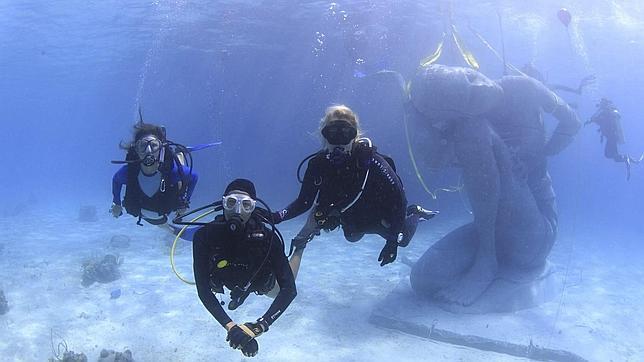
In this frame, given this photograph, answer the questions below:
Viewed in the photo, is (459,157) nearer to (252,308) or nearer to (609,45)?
(252,308)

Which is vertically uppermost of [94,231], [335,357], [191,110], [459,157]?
[459,157]

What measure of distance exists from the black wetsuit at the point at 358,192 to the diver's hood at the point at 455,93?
5888mm

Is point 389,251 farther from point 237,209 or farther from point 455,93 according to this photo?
point 455,93

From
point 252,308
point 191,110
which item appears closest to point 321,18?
point 252,308

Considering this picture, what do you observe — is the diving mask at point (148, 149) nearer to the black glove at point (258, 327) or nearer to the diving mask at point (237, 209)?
the diving mask at point (237, 209)

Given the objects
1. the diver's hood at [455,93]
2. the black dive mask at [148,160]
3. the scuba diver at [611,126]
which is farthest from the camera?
the scuba diver at [611,126]

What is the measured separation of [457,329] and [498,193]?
11.2ft

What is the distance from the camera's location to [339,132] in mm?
4469

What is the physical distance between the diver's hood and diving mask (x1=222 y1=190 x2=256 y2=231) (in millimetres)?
7653

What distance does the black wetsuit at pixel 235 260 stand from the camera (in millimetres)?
3797

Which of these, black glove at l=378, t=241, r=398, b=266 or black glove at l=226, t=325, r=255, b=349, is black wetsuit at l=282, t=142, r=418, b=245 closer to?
black glove at l=378, t=241, r=398, b=266

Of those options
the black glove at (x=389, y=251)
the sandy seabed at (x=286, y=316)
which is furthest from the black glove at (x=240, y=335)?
the sandy seabed at (x=286, y=316)

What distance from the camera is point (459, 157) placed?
10.7 m

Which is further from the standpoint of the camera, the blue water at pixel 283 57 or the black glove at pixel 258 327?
the blue water at pixel 283 57
